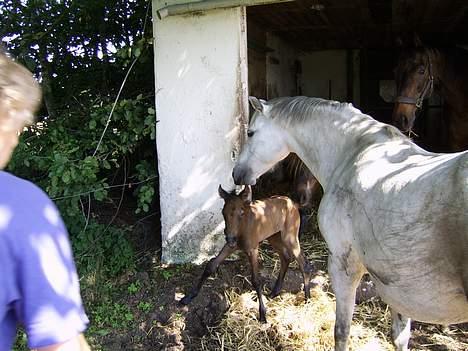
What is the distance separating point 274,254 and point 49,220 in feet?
13.0

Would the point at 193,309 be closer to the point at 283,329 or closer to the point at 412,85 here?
the point at 283,329

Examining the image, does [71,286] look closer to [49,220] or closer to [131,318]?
[49,220]

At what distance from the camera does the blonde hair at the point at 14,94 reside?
3.02ft

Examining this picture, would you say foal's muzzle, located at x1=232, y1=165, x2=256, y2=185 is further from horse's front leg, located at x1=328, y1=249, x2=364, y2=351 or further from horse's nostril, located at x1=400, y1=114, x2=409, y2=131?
horse's nostril, located at x1=400, y1=114, x2=409, y2=131

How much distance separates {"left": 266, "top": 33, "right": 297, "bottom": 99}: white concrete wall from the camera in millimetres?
7425

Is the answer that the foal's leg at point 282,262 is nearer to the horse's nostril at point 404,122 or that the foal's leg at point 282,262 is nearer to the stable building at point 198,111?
the stable building at point 198,111

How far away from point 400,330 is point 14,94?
2.85 meters

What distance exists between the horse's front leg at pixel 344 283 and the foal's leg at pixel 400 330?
404 millimetres

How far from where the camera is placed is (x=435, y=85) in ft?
17.3

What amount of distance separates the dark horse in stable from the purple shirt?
466cm

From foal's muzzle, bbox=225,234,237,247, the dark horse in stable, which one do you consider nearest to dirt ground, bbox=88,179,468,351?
foal's muzzle, bbox=225,234,237,247

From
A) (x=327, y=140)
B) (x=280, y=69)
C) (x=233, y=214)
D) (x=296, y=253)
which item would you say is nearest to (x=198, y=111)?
(x=233, y=214)

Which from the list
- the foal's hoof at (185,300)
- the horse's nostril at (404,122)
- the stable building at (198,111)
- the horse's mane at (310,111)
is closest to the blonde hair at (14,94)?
the horse's mane at (310,111)

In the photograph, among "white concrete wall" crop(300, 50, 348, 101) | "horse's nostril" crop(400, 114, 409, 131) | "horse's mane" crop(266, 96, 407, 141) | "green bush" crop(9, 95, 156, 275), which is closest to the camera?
"horse's mane" crop(266, 96, 407, 141)
